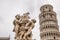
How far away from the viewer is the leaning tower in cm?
5262

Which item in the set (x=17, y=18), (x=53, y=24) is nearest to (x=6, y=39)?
(x=17, y=18)

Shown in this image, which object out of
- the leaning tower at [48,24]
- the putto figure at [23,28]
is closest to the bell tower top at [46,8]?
the leaning tower at [48,24]

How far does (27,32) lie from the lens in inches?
364

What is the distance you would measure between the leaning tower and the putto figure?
4196 centimetres

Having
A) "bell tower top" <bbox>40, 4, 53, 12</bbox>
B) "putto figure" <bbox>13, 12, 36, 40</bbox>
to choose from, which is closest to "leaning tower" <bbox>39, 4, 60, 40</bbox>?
"bell tower top" <bbox>40, 4, 53, 12</bbox>

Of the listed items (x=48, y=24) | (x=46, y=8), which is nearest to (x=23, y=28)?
(x=48, y=24)

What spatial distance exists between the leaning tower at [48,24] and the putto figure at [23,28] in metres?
42.0

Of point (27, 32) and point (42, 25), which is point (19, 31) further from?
point (42, 25)

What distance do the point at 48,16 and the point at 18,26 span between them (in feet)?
163

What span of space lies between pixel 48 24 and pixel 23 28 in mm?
45684

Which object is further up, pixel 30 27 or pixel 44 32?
pixel 44 32

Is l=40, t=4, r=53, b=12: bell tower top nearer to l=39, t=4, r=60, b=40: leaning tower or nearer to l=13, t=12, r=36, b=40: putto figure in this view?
l=39, t=4, r=60, b=40: leaning tower

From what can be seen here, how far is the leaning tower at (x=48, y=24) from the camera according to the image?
52625 mm

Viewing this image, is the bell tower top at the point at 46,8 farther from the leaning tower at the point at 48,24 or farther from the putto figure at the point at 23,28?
the putto figure at the point at 23,28
